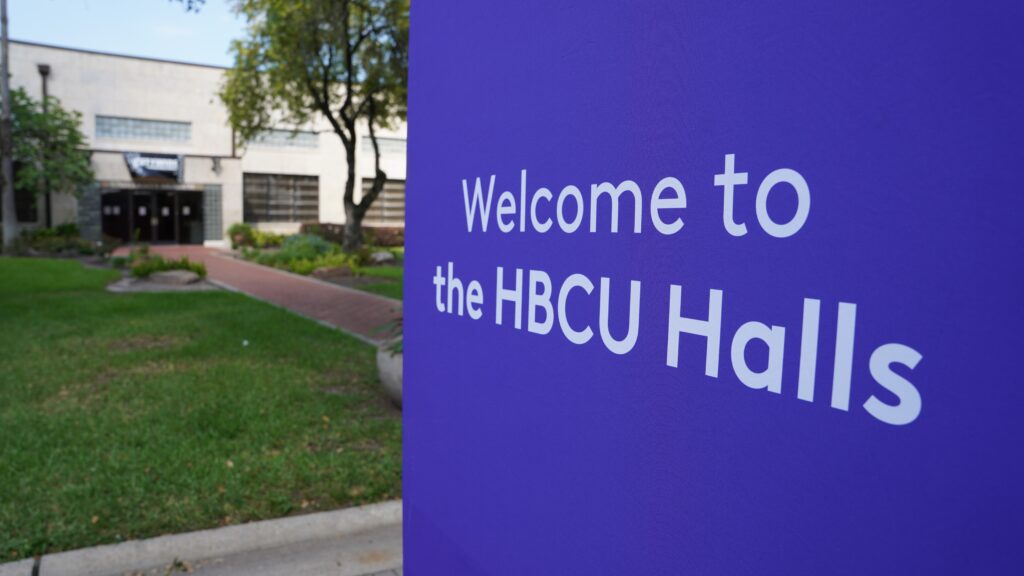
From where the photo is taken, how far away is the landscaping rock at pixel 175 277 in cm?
1602

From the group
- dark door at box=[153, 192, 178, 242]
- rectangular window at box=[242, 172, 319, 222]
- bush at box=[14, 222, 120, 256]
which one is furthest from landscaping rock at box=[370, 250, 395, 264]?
dark door at box=[153, 192, 178, 242]

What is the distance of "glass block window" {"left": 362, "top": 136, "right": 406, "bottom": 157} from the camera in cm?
3800

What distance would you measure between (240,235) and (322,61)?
15.4 metres

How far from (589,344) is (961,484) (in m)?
0.65

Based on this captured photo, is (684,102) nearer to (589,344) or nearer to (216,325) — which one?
(589,344)

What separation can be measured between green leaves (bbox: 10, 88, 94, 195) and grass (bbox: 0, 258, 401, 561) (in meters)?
20.8

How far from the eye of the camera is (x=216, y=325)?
33.4 feet

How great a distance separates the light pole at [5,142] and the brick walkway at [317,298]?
8.37 m

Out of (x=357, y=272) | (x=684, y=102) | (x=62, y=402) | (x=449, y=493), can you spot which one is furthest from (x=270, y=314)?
(x=684, y=102)

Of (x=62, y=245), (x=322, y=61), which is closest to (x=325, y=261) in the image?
(x=322, y=61)

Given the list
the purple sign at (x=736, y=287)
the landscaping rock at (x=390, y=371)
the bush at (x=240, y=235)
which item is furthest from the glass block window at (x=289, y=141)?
the purple sign at (x=736, y=287)

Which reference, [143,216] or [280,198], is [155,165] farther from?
[280,198]

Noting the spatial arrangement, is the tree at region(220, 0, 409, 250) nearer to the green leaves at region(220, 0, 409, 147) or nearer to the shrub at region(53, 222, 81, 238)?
the green leaves at region(220, 0, 409, 147)

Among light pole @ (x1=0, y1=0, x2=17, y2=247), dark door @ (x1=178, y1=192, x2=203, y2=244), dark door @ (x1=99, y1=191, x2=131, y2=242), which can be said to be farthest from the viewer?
dark door @ (x1=178, y1=192, x2=203, y2=244)
